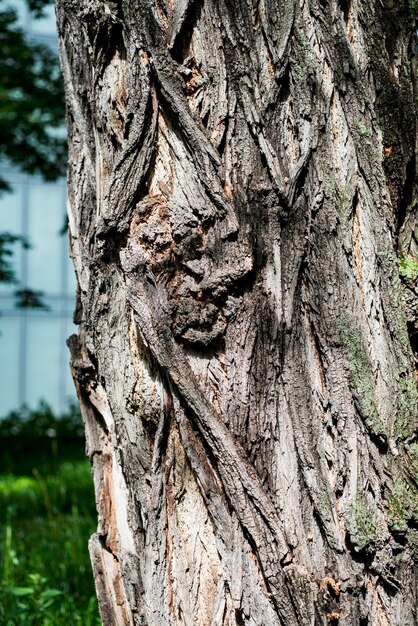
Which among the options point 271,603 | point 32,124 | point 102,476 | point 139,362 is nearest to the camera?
point 271,603

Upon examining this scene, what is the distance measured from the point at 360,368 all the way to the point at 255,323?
229mm

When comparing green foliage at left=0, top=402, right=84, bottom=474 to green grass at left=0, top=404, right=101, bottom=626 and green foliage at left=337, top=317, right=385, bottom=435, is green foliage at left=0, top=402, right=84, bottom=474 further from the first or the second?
green foliage at left=337, top=317, right=385, bottom=435

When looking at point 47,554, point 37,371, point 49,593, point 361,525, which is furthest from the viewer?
point 37,371

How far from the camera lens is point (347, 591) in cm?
143

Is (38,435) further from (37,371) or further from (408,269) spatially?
(408,269)

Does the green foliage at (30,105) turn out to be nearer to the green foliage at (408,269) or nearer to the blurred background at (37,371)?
the blurred background at (37,371)

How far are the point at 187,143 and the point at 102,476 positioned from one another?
770 mm

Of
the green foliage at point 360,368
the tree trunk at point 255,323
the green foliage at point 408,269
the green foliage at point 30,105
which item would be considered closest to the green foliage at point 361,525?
the tree trunk at point 255,323

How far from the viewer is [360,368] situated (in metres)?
1.48

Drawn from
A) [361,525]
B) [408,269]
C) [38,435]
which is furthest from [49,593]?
[38,435]

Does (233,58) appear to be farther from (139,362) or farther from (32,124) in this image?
(32,124)

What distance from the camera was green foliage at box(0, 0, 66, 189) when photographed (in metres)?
7.51

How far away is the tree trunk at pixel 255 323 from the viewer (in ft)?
4.75

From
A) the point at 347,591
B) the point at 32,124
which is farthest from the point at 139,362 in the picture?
the point at 32,124
